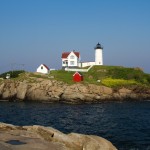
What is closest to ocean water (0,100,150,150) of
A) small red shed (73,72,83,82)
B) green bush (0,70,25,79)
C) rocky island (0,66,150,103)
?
rocky island (0,66,150,103)

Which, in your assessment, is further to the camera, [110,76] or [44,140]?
[110,76]

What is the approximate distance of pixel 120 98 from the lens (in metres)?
80.6

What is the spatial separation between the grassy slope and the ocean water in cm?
1737

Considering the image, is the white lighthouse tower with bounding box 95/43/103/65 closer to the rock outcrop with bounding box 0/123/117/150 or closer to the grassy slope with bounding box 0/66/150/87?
the grassy slope with bounding box 0/66/150/87

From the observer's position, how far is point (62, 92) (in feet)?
257

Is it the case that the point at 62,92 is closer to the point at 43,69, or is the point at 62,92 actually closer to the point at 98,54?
the point at 43,69

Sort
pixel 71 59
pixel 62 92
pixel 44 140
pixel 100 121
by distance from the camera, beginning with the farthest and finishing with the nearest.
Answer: pixel 71 59, pixel 62 92, pixel 100 121, pixel 44 140

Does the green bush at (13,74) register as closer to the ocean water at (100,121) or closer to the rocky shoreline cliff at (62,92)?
the rocky shoreline cliff at (62,92)

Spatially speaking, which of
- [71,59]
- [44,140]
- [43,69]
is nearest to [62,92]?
[43,69]

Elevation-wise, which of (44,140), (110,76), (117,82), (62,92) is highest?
(110,76)

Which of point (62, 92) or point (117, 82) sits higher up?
point (117, 82)

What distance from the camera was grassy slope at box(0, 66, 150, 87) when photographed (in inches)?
3417

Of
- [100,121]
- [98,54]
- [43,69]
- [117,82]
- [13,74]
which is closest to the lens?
[100,121]

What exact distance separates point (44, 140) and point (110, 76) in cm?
7639
